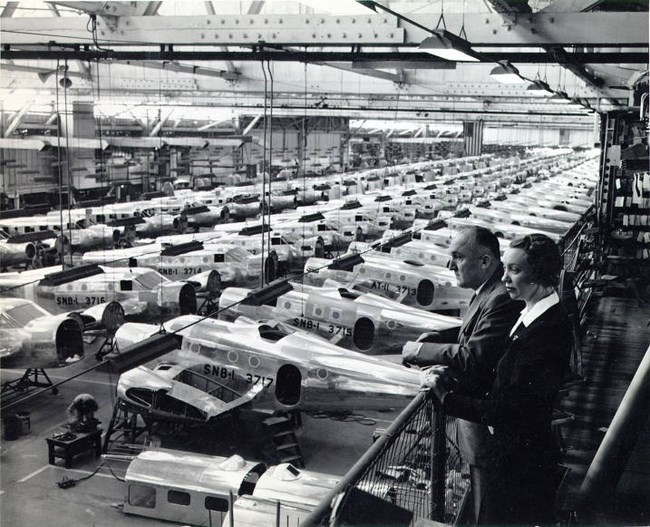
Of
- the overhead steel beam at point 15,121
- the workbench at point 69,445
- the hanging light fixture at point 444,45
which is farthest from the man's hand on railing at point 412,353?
the overhead steel beam at point 15,121

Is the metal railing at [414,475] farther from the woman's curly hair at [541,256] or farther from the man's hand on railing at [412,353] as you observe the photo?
the woman's curly hair at [541,256]

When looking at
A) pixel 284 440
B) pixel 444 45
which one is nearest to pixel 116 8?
pixel 444 45

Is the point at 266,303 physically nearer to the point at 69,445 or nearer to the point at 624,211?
the point at 69,445

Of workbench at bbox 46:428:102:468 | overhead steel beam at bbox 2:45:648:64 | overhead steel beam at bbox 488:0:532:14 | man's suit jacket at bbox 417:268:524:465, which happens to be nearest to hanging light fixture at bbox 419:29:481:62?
overhead steel beam at bbox 488:0:532:14

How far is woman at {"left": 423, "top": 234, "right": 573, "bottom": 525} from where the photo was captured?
4.23 metres

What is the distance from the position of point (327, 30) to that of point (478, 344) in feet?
31.1

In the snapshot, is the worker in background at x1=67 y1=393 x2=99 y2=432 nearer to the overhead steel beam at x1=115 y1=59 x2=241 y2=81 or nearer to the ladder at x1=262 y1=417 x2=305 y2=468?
the ladder at x1=262 y1=417 x2=305 y2=468

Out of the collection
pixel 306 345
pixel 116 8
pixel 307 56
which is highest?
pixel 116 8

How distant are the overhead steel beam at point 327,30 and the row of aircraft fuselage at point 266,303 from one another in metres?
3.59

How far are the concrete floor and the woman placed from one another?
7.62m

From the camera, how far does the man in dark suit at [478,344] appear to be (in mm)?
4625

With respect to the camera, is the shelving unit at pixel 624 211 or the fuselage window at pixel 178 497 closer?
the fuselage window at pixel 178 497

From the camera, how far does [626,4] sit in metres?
11.4

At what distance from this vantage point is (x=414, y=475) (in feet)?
21.3
